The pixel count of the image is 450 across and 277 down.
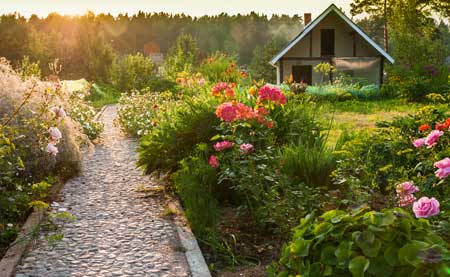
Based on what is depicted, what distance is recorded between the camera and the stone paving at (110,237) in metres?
4.54

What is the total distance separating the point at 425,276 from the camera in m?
2.44

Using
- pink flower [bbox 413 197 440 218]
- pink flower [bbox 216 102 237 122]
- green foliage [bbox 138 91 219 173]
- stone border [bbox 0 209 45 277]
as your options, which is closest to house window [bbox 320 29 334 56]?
green foliage [bbox 138 91 219 173]

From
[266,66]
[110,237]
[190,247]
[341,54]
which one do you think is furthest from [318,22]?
[190,247]

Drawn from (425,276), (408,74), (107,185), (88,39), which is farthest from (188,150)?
(88,39)

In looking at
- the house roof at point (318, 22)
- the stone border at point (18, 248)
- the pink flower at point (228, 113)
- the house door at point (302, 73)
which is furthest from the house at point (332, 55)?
the stone border at point (18, 248)

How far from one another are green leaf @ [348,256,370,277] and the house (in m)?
24.2

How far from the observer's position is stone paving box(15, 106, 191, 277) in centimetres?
454

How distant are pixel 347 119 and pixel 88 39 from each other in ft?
75.4

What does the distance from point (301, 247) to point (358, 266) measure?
0.33 m

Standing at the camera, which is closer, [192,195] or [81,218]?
[192,195]

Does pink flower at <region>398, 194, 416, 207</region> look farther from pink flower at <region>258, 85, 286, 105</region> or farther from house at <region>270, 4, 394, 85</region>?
house at <region>270, 4, 394, 85</region>

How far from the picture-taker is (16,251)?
189 inches

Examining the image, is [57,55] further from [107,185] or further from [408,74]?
[107,185]

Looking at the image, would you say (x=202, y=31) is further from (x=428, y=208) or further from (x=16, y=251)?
(x=428, y=208)
